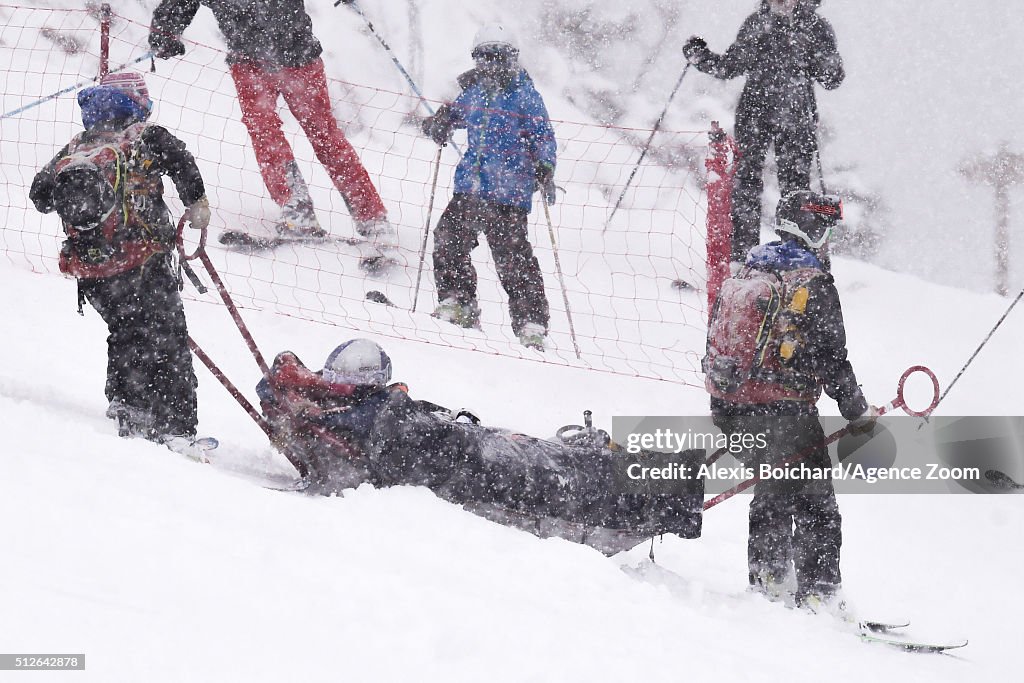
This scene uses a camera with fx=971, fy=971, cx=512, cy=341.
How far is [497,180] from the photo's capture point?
5.88m

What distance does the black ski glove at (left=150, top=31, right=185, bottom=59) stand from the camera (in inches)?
227

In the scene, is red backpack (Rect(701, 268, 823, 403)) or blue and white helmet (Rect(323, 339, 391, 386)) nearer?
blue and white helmet (Rect(323, 339, 391, 386))

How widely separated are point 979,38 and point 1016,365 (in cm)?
891

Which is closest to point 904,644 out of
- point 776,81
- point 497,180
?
point 497,180

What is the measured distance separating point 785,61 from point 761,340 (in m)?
3.32

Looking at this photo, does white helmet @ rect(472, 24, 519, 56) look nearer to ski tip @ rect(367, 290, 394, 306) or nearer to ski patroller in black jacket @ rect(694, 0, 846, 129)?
ski patroller in black jacket @ rect(694, 0, 846, 129)

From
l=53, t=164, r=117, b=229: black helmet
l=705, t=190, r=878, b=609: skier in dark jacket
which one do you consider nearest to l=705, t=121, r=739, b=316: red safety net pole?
l=705, t=190, r=878, b=609: skier in dark jacket

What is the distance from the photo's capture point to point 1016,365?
22.7 feet

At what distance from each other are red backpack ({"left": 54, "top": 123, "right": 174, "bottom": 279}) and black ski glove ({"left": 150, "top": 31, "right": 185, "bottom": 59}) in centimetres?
217

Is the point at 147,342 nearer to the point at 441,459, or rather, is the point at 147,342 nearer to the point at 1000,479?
the point at 441,459

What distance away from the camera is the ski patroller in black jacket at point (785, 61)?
621 centimetres

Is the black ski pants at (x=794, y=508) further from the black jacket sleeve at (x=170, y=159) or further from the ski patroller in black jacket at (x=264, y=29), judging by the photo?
the ski patroller in black jacket at (x=264, y=29)

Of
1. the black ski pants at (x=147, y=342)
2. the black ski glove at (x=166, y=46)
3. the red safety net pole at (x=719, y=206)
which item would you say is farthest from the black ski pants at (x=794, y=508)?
the black ski glove at (x=166, y=46)

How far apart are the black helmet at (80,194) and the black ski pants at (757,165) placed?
4.01m
